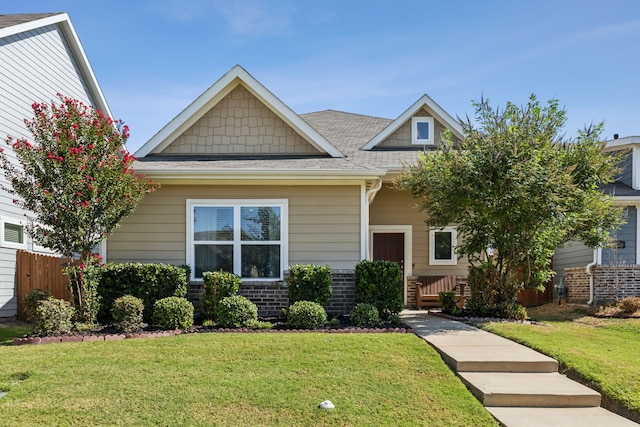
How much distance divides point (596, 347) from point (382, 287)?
3.64m

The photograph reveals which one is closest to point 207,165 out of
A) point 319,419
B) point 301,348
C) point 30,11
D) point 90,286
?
point 90,286

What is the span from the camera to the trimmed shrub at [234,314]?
30.2 ft

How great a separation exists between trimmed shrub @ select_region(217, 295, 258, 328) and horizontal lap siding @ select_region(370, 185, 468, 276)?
615 centimetres

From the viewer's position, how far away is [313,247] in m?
10.9

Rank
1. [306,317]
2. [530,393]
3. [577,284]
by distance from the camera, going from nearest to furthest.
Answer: [530,393] → [306,317] → [577,284]

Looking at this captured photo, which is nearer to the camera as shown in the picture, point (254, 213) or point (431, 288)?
point (254, 213)

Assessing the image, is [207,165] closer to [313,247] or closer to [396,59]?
[313,247]

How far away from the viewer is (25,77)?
12.7m

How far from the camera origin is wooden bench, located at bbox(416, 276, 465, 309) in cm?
1372

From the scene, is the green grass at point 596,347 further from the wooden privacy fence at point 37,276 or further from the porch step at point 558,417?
the wooden privacy fence at point 37,276

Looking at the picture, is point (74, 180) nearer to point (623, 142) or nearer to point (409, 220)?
point (409, 220)

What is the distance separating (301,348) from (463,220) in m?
5.50

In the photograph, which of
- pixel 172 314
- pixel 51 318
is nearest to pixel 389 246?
pixel 172 314

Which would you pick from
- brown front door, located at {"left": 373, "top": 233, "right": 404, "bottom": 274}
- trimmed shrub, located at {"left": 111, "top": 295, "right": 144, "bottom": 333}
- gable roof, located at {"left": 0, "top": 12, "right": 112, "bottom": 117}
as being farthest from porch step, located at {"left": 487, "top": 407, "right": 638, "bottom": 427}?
Answer: gable roof, located at {"left": 0, "top": 12, "right": 112, "bottom": 117}
